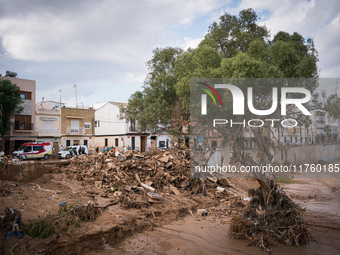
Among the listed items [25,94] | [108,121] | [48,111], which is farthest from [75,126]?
[25,94]

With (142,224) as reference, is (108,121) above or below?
above

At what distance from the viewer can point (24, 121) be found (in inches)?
1252

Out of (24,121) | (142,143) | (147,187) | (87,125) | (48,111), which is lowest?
(147,187)

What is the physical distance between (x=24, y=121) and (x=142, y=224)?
27813mm

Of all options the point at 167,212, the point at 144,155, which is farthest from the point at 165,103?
the point at 167,212

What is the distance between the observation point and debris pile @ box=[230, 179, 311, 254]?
877 centimetres

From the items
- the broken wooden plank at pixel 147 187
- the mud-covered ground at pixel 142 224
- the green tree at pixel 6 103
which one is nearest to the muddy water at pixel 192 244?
the mud-covered ground at pixel 142 224

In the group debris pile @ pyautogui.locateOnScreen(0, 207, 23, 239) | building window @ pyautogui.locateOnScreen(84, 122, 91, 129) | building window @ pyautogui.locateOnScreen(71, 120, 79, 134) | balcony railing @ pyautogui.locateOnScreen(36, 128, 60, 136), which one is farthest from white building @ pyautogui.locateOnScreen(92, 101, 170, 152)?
debris pile @ pyautogui.locateOnScreen(0, 207, 23, 239)

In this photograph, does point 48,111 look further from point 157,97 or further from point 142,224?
point 142,224

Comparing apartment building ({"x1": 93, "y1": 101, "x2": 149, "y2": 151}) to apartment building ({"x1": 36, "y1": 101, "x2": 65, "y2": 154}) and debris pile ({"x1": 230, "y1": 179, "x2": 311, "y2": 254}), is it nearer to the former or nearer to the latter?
apartment building ({"x1": 36, "y1": 101, "x2": 65, "y2": 154})

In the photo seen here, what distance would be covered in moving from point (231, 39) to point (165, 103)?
6.91 metres

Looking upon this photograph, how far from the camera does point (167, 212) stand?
11.4 metres

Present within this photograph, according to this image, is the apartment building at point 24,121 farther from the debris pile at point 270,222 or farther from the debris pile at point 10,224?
the debris pile at point 270,222

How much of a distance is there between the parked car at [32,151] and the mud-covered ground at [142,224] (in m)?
11.5
